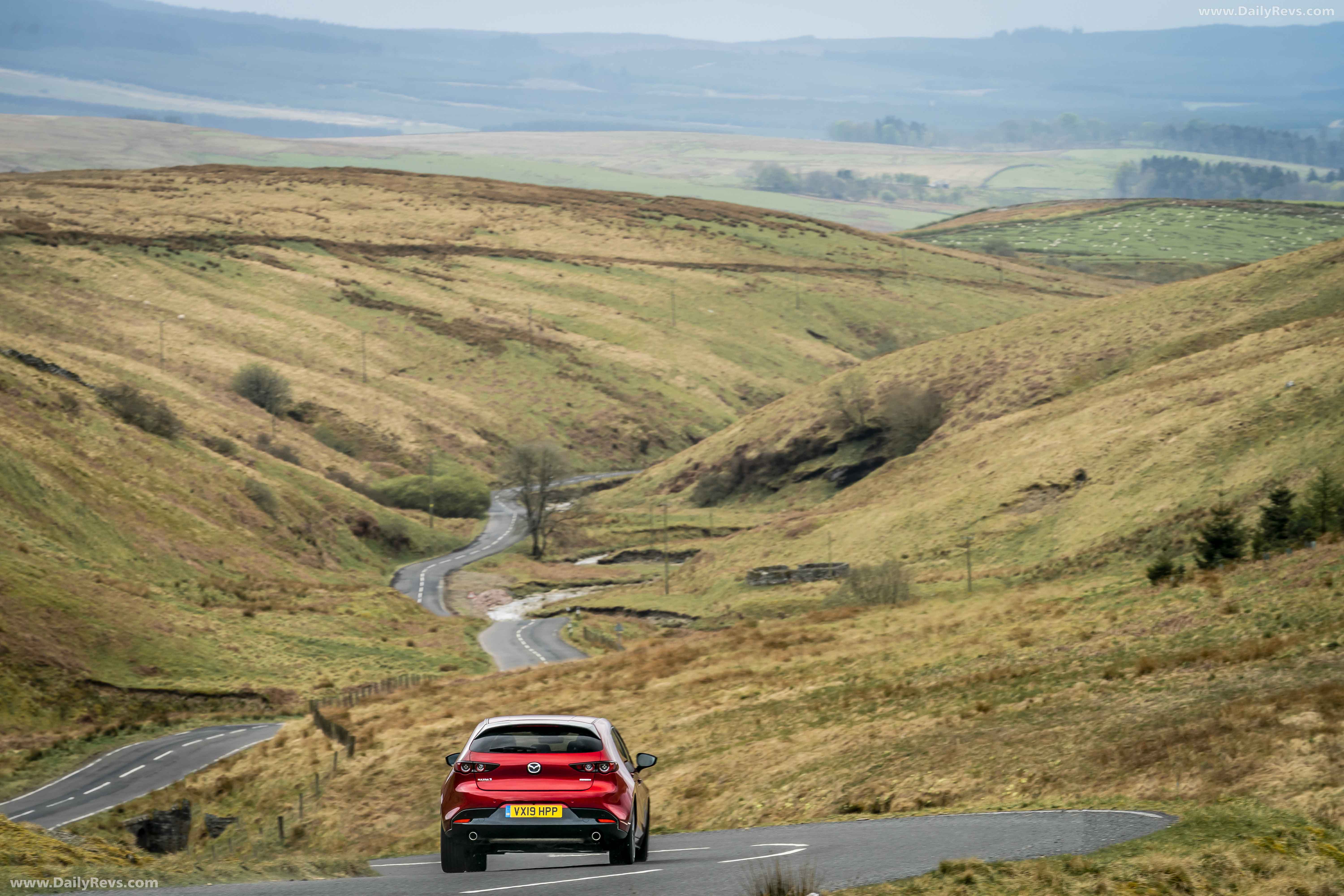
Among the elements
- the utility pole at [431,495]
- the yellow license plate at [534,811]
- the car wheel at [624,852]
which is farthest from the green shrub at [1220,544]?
the utility pole at [431,495]

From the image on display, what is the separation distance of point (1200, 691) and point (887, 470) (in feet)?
237

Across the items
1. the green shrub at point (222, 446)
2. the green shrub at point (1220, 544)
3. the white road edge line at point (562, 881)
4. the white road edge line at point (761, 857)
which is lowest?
the green shrub at point (222, 446)

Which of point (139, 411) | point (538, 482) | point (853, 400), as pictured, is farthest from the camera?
point (538, 482)

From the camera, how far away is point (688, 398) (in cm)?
17925

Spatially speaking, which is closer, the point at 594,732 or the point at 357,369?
the point at 594,732

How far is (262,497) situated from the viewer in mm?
103375

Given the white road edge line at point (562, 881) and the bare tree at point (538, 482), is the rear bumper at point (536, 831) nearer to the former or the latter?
the white road edge line at point (562, 881)

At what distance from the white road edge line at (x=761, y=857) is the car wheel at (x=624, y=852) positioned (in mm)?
1128

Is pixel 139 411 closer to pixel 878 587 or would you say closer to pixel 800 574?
pixel 800 574

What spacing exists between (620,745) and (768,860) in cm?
262

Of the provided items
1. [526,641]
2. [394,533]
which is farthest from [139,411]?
[526,641]

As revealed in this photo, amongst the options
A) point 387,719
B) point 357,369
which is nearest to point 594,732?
point 387,719

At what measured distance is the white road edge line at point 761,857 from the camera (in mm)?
15797

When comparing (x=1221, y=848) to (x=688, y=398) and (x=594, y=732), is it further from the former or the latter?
(x=688, y=398)
